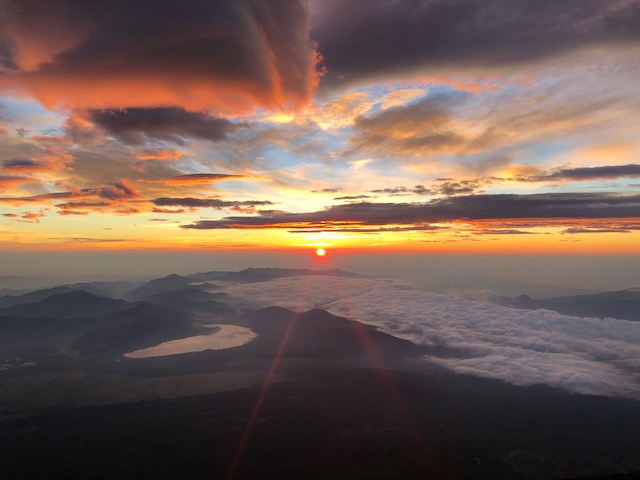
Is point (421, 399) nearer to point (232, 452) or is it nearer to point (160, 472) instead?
point (232, 452)

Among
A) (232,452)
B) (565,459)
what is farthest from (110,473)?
(565,459)

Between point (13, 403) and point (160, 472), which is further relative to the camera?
point (13, 403)

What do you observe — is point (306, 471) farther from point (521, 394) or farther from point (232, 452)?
point (521, 394)

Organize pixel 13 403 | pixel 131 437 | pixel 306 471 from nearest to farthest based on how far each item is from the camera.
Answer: pixel 306 471 → pixel 131 437 → pixel 13 403

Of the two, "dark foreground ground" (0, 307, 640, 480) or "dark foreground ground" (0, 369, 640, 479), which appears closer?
"dark foreground ground" (0, 369, 640, 479)

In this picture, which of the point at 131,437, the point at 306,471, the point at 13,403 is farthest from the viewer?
the point at 13,403

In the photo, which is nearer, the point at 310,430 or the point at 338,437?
the point at 338,437

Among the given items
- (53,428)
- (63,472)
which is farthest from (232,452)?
(53,428)

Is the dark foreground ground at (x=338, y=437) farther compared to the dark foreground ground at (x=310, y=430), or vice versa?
the dark foreground ground at (x=310, y=430)

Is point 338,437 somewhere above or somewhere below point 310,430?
above
